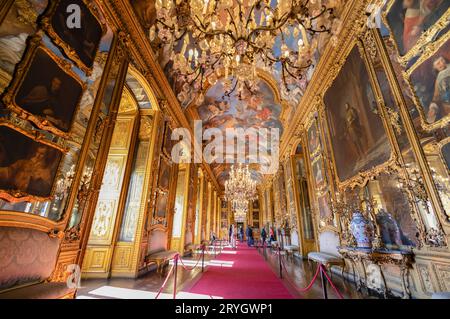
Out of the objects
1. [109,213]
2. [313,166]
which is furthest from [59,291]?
[313,166]

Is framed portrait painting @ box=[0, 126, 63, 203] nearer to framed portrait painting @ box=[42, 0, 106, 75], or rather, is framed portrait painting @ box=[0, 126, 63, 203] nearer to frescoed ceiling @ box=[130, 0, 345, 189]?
framed portrait painting @ box=[42, 0, 106, 75]

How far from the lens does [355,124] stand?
518 centimetres

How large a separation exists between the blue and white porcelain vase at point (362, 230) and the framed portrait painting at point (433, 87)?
240 cm

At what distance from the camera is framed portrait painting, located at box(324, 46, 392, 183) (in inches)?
173

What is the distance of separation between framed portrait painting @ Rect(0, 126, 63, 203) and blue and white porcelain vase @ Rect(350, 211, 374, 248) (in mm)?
6171

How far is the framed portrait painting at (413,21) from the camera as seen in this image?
302cm

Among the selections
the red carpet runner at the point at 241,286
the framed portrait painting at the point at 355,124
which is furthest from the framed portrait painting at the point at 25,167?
the framed portrait painting at the point at 355,124

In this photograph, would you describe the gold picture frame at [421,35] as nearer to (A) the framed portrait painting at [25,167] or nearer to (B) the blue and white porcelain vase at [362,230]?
(B) the blue and white porcelain vase at [362,230]

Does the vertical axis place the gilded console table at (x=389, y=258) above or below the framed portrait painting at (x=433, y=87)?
below

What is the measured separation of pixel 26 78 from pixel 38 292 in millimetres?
2752

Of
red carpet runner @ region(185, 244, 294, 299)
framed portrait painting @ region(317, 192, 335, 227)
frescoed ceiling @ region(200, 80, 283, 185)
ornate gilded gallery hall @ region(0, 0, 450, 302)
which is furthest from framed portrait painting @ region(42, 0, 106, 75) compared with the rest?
framed portrait painting @ region(317, 192, 335, 227)

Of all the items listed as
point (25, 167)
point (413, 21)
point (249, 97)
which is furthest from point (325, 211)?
point (25, 167)

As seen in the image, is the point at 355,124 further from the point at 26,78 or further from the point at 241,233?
the point at 241,233

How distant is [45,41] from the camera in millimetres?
2840
